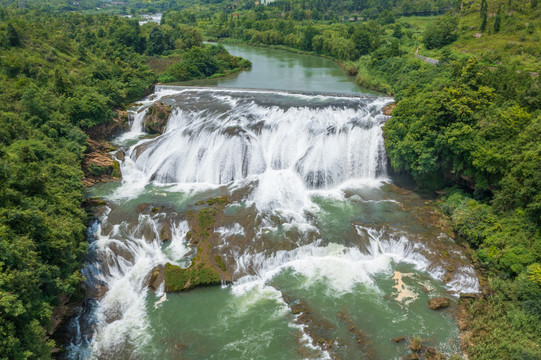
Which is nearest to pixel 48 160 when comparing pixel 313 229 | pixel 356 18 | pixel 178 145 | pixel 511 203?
pixel 178 145

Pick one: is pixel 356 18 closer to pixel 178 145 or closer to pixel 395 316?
pixel 178 145

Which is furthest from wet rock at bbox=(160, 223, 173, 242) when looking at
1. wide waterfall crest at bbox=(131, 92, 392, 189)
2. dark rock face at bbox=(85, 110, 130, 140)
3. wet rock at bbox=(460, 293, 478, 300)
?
wet rock at bbox=(460, 293, 478, 300)

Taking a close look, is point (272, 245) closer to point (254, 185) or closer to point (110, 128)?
point (254, 185)

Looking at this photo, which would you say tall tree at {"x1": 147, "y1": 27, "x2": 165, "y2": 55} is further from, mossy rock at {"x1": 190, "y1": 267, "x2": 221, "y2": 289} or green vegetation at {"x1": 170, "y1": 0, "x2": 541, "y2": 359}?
mossy rock at {"x1": 190, "y1": 267, "x2": 221, "y2": 289}

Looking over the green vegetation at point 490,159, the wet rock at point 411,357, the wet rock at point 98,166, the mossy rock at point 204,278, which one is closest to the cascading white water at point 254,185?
the wet rock at point 98,166

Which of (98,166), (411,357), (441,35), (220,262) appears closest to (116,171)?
(98,166)
